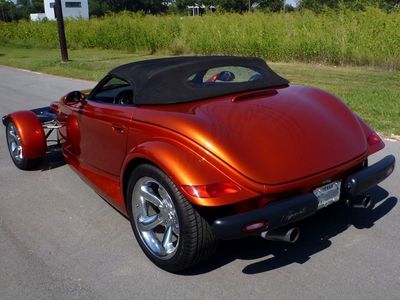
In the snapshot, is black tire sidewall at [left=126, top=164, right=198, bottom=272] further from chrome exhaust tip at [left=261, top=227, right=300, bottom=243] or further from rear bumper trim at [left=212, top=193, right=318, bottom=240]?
chrome exhaust tip at [left=261, top=227, right=300, bottom=243]

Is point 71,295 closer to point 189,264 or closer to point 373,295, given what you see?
point 189,264

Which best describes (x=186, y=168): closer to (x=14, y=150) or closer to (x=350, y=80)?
(x=14, y=150)

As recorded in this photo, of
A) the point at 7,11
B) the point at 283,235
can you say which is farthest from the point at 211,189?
the point at 7,11

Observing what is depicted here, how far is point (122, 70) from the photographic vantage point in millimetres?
4148

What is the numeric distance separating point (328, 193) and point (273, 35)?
15140 millimetres

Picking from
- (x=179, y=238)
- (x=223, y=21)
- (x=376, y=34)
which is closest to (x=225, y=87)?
(x=179, y=238)

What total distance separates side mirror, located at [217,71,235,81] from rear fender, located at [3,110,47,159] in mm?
2355

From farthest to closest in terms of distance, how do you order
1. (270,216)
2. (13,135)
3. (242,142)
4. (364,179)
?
1. (13,135)
2. (364,179)
3. (242,142)
4. (270,216)

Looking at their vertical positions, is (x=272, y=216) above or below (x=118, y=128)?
below

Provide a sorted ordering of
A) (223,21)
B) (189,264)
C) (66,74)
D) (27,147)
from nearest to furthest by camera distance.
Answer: (189,264) → (27,147) → (66,74) → (223,21)

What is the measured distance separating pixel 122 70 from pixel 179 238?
176 cm

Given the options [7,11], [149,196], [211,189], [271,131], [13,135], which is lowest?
[13,135]

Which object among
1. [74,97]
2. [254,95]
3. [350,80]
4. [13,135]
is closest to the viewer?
[254,95]

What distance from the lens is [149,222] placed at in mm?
3441
